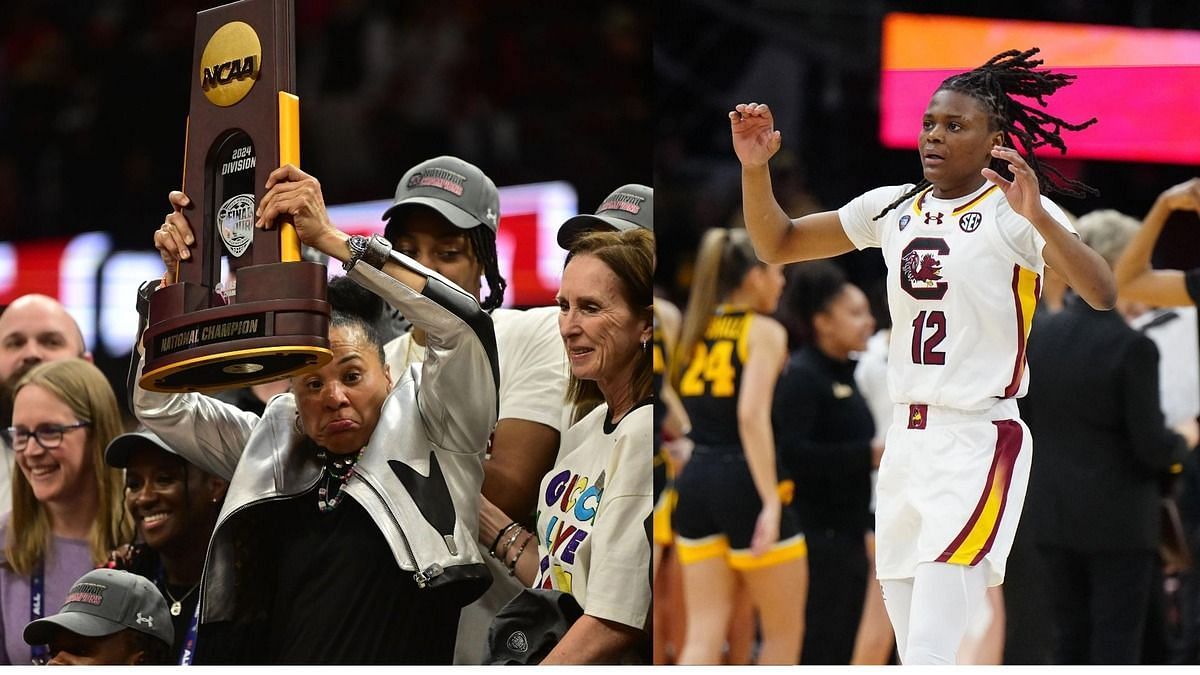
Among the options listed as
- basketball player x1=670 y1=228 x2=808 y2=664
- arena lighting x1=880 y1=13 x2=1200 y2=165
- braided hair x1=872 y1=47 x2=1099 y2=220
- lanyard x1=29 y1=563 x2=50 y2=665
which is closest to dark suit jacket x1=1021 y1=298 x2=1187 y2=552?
arena lighting x1=880 y1=13 x2=1200 y2=165

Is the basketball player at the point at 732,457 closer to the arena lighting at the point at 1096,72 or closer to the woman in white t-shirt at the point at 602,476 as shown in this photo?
the arena lighting at the point at 1096,72

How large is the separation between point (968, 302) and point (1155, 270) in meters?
1.34

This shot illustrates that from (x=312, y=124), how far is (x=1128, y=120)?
82.9 inches

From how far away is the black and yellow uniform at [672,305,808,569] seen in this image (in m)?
4.82

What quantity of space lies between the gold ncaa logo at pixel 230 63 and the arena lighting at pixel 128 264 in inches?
20.1

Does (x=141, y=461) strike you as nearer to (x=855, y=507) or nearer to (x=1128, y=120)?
(x=855, y=507)

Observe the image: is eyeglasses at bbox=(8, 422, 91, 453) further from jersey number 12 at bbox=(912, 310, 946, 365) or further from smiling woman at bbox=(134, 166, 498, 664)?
jersey number 12 at bbox=(912, 310, 946, 365)

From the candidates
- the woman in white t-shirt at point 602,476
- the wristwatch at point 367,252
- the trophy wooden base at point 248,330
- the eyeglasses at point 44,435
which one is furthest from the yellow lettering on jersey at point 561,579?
the eyeglasses at point 44,435

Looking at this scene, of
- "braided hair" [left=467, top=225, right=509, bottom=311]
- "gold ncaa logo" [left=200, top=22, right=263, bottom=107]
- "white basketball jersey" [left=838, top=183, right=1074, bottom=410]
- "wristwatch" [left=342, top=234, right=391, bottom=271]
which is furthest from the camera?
"braided hair" [left=467, top=225, right=509, bottom=311]

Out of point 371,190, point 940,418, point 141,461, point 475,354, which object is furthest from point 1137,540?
point 141,461

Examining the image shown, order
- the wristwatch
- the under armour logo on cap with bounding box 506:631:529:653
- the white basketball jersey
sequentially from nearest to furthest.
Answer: the white basketball jersey
the wristwatch
the under armour logo on cap with bounding box 506:631:529:653

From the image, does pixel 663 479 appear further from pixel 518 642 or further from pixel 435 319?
pixel 435 319

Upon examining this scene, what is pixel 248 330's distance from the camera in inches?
137

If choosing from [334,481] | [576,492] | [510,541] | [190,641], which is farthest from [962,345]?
[190,641]
